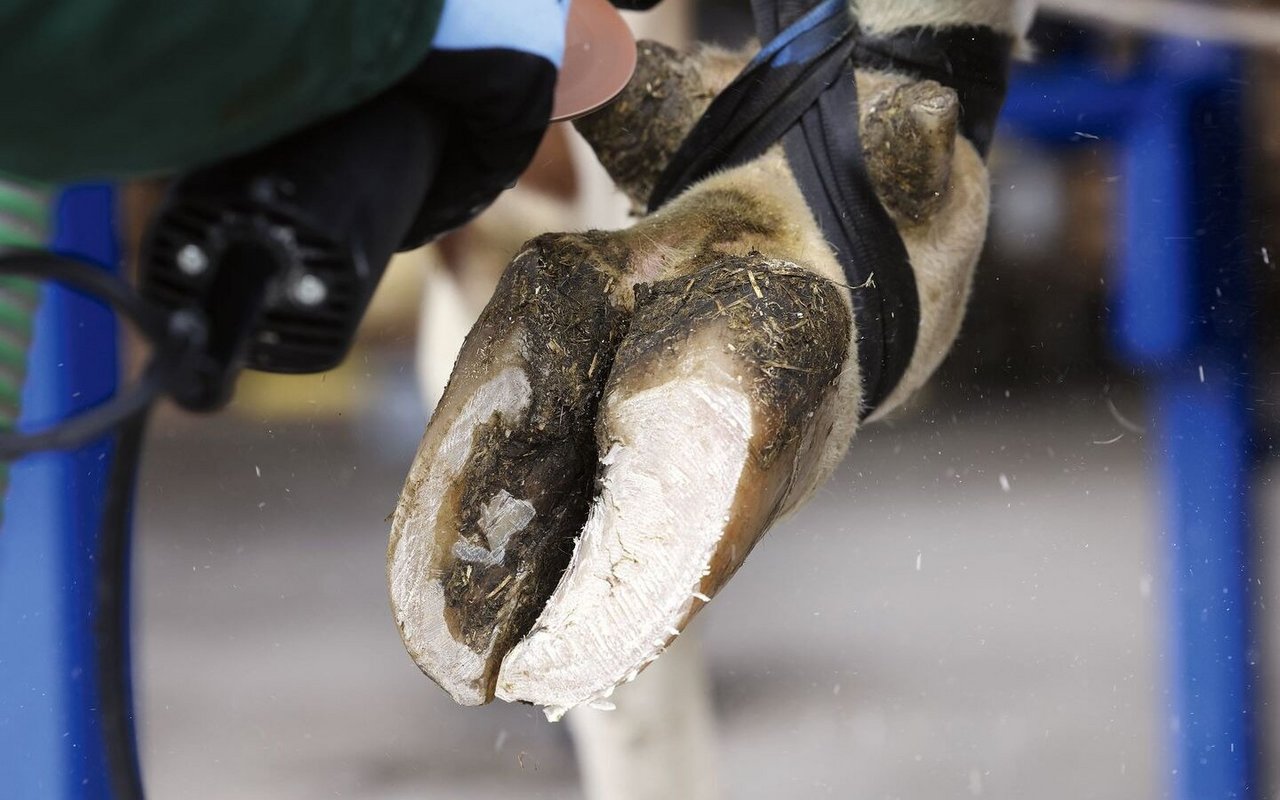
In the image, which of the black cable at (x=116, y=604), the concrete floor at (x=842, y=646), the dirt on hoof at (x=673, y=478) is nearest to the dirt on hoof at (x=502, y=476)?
the dirt on hoof at (x=673, y=478)

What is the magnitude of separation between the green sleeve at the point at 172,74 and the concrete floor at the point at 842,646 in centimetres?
73

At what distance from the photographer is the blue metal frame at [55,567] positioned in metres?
0.94

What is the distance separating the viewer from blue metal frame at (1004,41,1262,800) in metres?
1.04

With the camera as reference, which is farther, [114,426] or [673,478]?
[673,478]

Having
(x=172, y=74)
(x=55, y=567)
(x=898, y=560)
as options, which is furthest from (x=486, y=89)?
(x=898, y=560)

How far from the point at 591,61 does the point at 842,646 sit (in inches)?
35.7

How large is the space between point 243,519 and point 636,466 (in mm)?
1081

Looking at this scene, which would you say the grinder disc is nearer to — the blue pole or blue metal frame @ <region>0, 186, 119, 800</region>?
blue metal frame @ <region>0, 186, 119, 800</region>

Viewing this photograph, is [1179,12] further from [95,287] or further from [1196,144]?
[95,287]

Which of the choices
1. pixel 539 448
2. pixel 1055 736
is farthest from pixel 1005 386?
pixel 539 448

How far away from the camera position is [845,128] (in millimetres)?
682

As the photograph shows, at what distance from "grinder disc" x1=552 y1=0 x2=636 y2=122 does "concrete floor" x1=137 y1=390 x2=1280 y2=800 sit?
1.71 ft

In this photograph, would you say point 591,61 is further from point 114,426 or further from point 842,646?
point 842,646

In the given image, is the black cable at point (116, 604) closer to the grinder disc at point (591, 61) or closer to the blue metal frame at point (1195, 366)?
the grinder disc at point (591, 61)
